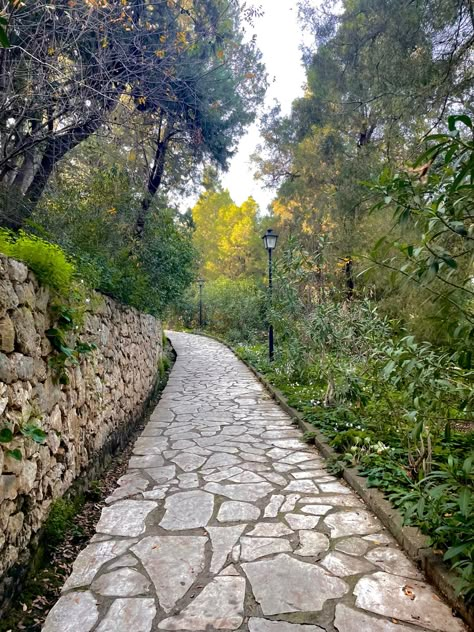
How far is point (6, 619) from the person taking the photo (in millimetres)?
1788

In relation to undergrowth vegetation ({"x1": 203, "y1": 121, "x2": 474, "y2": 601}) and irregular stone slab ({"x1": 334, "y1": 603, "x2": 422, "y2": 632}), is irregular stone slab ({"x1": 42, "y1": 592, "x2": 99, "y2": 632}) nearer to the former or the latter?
irregular stone slab ({"x1": 334, "y1": 603, "x2": 422, "y2": 632})

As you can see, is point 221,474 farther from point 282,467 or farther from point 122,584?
point 122,584

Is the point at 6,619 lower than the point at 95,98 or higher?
lower

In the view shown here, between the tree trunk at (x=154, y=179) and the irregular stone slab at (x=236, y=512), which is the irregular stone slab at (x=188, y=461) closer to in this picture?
the irregular stone slab at (x=236, y=512)

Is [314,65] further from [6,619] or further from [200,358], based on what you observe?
[6,619]

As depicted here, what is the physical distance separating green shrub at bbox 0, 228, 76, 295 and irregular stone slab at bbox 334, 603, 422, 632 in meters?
2.35

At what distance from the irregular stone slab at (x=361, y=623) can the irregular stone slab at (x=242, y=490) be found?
1.25 m

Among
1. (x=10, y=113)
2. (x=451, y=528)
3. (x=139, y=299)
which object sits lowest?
(x=451, y=528)

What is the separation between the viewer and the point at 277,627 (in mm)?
1732

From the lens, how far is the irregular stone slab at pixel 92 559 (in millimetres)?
2088

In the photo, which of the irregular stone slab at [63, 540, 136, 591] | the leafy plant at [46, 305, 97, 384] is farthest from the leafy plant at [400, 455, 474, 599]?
the leafy plant at [46, 305, 97, 384]

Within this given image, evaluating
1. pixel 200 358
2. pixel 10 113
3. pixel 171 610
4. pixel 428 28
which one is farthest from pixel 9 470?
pixel 200 358

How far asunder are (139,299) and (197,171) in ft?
12.6

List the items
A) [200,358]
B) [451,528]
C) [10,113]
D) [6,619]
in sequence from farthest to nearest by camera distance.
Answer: [200,358], [10,113], [451,528], [6,619]
